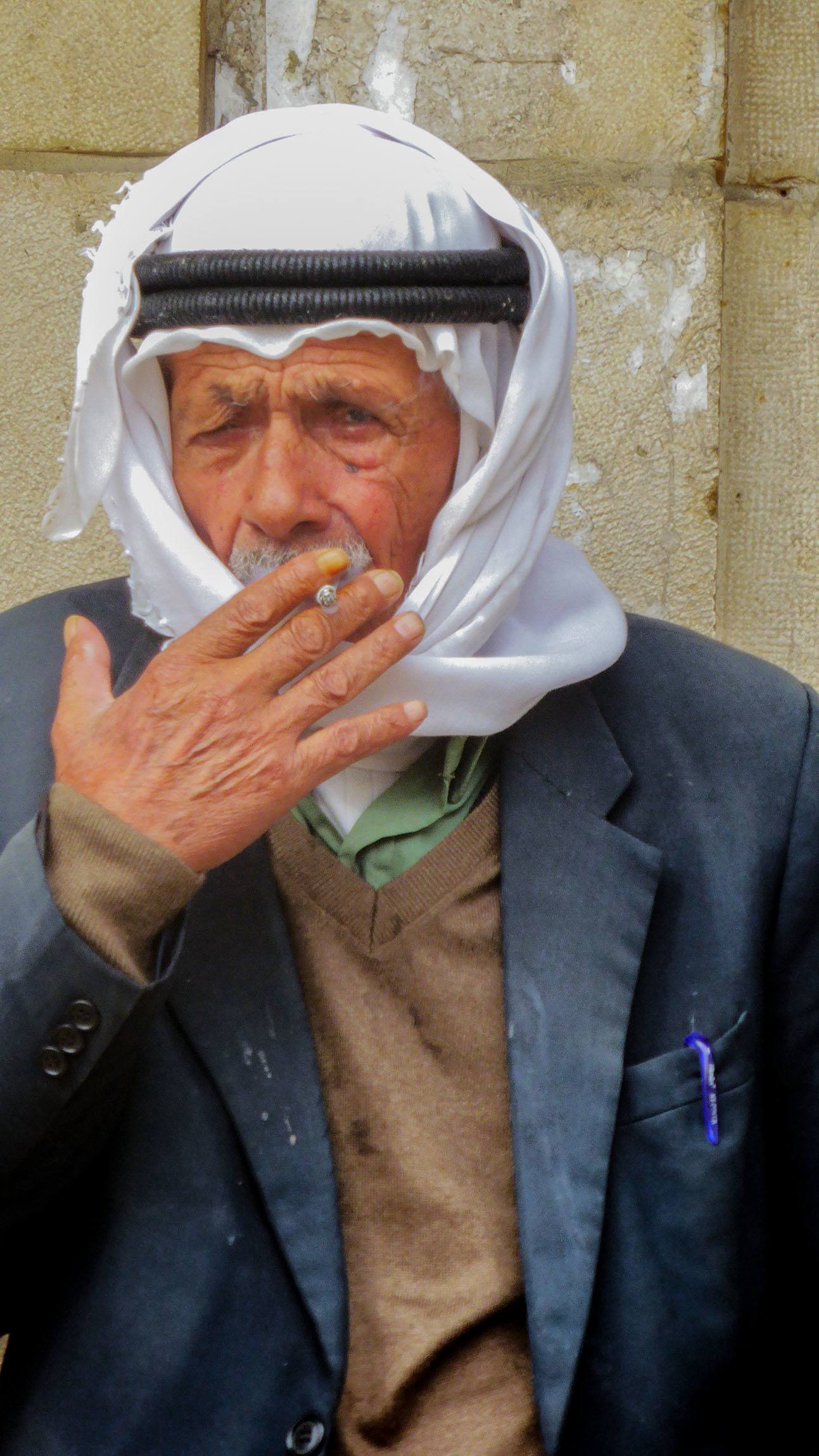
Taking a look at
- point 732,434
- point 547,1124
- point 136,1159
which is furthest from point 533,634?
point 732,434

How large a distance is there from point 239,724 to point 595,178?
1613 mm

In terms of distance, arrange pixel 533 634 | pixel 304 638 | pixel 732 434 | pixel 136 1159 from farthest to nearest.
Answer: pixel 732 434, pixel 533 634, pixel 136 1159, pixel 304 638

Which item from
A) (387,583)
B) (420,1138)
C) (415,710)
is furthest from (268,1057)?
(387,583)

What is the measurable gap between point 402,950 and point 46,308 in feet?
4.71

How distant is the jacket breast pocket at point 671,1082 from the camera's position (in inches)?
73.6

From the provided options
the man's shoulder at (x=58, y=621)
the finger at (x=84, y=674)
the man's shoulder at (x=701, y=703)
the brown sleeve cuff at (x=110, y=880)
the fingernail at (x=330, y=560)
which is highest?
the fingernail at (x=330, y=560)

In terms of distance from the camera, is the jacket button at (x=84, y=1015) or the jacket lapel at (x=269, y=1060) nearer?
the jacket button at (x=84, y=1015)

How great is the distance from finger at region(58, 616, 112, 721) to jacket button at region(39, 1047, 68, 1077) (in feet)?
1.20

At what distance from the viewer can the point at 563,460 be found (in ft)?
6.82

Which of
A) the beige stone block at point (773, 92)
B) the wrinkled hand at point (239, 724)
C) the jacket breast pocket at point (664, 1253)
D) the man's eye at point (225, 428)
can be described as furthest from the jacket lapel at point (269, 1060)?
the beige stone block at point (773, 92)

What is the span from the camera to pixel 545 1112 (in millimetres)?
1831

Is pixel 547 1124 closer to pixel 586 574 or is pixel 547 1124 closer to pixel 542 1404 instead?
pixel 542 1404

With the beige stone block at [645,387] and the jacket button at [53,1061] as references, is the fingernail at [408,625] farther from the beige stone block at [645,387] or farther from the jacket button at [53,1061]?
the beige stone block at [645,387]

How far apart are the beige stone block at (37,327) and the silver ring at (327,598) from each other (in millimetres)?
1136
